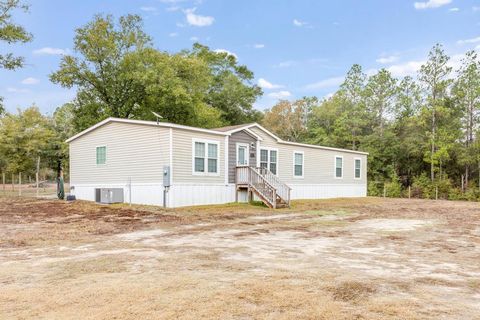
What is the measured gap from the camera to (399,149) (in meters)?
33.2

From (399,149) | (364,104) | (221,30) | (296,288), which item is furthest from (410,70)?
(296,288)

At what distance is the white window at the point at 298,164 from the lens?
66.1 ft

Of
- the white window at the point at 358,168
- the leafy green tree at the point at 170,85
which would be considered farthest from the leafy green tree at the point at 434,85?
the leafy green tree at the point at 170,85

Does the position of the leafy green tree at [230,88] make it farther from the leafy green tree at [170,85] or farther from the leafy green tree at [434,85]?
the leafy green tree at [434,85]

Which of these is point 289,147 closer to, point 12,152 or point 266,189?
point 266,189

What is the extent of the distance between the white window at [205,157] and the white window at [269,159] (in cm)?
324

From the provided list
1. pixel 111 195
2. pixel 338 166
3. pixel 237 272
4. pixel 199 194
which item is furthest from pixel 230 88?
pixel 237 272

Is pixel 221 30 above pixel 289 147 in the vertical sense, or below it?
above

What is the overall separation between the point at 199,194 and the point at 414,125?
2442cm

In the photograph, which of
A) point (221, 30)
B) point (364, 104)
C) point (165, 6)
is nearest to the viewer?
point (165, 6)

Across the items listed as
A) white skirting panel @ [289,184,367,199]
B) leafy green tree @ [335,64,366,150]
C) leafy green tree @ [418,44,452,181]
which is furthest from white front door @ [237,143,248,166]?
leafy green tree @ [335,64,366,150]

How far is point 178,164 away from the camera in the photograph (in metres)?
14.2

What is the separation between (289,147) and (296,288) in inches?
634

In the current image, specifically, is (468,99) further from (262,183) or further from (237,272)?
(237,272)
